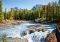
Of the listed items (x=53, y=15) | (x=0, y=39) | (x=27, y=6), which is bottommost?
(x=0, y=39)

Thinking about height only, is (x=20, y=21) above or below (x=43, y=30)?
above

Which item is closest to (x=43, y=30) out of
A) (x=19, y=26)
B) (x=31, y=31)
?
(x=31, y=31)

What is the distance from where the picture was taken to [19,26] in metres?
1.82

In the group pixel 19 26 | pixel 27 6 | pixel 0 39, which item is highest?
pixel 27 6

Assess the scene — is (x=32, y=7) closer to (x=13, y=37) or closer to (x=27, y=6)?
(x=27, y=6)

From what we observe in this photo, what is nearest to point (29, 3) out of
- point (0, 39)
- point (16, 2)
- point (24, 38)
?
point (16, 2)

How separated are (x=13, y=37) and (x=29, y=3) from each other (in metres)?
0.45

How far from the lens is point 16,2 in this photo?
6.09 feet

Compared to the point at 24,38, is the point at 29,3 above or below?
above

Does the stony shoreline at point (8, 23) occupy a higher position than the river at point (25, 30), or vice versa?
the stony shoreline at point (8, 23)

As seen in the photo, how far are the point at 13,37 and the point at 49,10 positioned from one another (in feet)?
1.77

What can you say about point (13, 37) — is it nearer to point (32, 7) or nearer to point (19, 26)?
point (19, 26)

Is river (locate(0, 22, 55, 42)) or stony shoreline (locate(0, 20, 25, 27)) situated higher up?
stony shoreline (locate(0, 20, 25, 27))

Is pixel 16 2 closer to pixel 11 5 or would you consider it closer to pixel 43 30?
pixel 11 5
